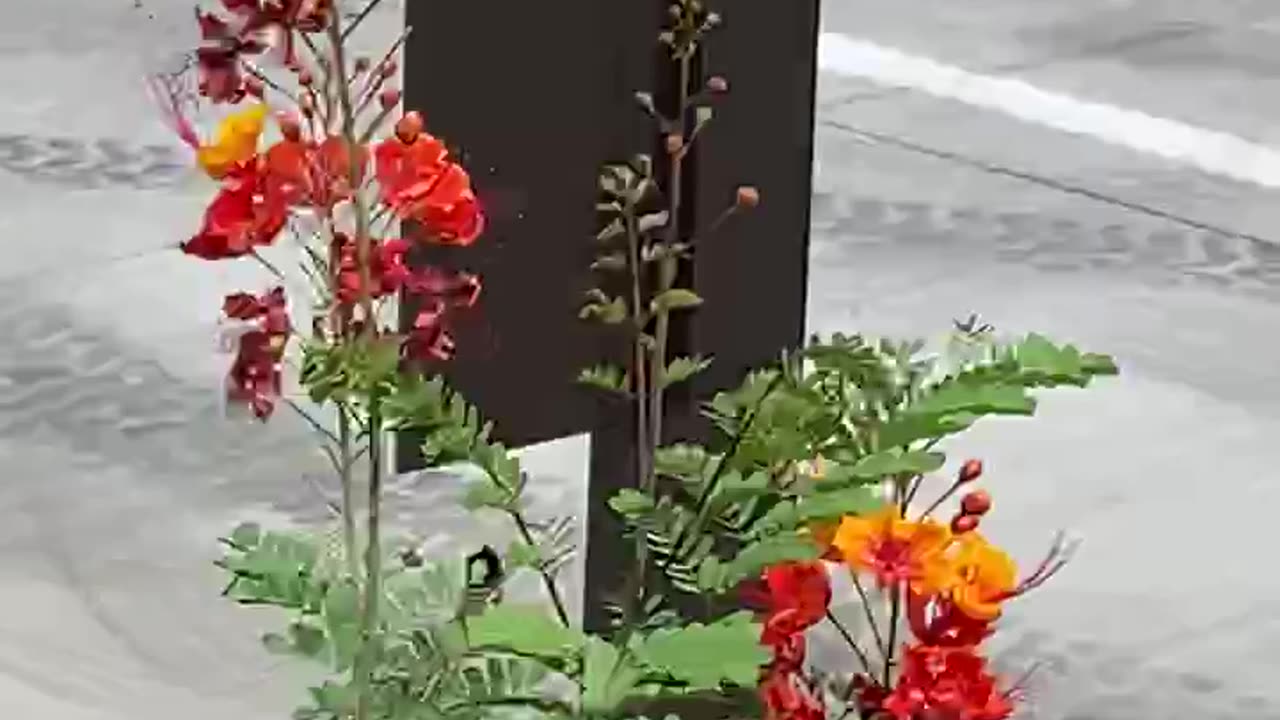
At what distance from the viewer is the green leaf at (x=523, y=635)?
3.05 feet

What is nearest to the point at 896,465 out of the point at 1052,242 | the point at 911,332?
the point at 911,332

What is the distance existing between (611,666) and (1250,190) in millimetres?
2946

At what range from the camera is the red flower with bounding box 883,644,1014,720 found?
87cm

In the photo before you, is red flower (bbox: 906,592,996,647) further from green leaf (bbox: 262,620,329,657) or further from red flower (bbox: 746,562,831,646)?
green leaf (bbox: 262,620,329,657)

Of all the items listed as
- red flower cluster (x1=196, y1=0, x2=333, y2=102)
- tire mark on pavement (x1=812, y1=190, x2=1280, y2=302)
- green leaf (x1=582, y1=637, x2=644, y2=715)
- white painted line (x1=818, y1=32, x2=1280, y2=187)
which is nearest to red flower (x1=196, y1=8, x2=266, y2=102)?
red flower cluster (x1=196, y1=0, x2=333, y2=102)

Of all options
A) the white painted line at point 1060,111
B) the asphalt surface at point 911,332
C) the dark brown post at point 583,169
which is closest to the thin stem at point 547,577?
the dark brown post at point 583,169

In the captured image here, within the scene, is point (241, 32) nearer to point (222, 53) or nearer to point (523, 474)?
point (222, 53)

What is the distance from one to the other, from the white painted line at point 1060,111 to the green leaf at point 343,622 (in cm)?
294

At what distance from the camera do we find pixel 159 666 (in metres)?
2.31

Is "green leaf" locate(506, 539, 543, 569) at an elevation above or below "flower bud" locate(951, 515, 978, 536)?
below

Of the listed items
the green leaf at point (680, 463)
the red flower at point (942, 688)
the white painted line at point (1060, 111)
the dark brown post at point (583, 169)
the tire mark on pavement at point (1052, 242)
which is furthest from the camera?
the white painted line at point (1060, 111)

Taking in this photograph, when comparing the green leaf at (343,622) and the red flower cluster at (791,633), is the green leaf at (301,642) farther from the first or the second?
the red flower cluster at (791,633)

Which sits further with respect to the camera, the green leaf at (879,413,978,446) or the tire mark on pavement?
the tire mark on pavement

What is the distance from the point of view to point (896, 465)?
928 mm
